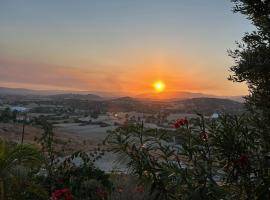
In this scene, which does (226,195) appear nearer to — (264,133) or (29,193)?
(264,133)

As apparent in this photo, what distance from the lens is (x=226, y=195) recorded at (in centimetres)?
459

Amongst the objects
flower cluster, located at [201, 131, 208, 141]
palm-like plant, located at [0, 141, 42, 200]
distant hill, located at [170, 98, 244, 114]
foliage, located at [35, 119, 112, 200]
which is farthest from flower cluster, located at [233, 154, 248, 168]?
foliage, located at [35, 119, 112, 200]

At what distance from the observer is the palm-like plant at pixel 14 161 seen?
20.4 feet

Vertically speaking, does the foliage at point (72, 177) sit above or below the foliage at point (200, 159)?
below

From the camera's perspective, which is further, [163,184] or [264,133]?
[264,133]

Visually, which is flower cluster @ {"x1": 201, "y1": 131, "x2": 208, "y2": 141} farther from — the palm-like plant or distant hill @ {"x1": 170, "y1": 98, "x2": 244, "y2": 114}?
the palm-like plant

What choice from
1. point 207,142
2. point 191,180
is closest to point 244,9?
point 207,142

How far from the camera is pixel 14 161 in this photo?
645 centimetres

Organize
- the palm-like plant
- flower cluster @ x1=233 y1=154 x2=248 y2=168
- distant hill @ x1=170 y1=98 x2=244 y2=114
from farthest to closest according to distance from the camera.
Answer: distant hill @ x1=170 y1=98 x2=244 y2=114 → the palm-like plant → flower cluster @ x1=233 y1=154 x2=248 y2=168

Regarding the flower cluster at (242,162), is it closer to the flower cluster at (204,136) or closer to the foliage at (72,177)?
the flower cluster at (204,136)

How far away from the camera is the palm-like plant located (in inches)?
244

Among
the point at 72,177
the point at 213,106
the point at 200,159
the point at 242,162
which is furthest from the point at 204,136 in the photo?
the point at 213,106

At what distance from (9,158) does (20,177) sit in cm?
30

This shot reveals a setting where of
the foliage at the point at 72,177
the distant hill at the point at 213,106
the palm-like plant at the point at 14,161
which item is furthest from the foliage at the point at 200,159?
the foliage at the point at 72,177
